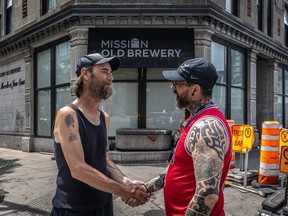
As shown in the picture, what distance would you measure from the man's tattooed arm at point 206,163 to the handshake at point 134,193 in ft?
2.36

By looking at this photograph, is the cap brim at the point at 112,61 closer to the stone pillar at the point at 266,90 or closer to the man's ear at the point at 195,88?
the man's ear at the point at 195,88

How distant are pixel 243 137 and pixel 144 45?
16.1 ft

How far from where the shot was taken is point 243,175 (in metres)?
6.49

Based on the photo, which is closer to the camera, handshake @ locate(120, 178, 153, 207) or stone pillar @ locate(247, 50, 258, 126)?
handshake @ locate(120, 178, 153, 207)

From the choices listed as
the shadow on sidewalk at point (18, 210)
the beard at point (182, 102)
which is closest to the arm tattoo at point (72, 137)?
the beard at point (182, 102)

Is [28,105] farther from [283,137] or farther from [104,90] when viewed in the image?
[104,90]

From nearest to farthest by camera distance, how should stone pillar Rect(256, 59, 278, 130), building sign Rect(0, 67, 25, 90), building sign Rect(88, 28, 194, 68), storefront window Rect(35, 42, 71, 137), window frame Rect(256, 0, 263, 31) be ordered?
building sign Rect(88, 28, 194, 68)
storefront window Rect(35, 42, 71, 137)
building sign Rect(0, 67, 25, 90)
window frame Rect(256, 0, 263, 31)
stone pillar Rect(256, 59, 278, 130)

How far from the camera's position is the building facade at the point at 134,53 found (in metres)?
9.70

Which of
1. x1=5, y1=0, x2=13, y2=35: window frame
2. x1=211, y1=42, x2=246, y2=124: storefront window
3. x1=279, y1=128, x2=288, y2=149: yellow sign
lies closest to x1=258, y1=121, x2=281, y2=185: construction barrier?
x1=279, y1=128, x2=288, y2=149: yellow sign

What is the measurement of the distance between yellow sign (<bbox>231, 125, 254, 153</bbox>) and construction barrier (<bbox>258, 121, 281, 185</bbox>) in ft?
1.51

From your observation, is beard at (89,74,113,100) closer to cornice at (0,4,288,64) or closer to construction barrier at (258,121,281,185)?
construction barrier at (258,121,281,185)

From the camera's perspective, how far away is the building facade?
31.8 ft

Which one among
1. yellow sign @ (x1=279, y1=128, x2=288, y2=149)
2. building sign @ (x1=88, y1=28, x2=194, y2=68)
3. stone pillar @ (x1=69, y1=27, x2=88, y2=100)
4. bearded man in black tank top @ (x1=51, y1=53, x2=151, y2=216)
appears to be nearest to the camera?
bearded man in black tank top @ (x1=51, y1=53, x2=151, y2=216)

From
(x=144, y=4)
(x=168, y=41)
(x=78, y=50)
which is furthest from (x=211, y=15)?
(x=78, y=50)
